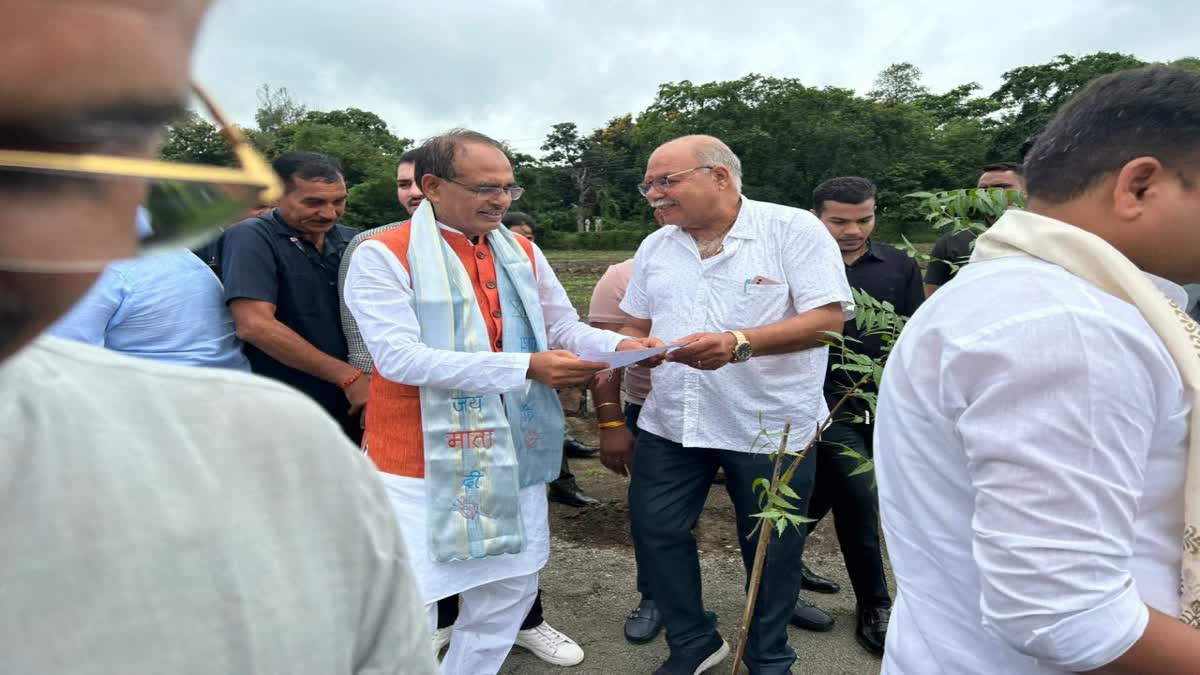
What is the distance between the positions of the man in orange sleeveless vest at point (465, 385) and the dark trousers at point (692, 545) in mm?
442

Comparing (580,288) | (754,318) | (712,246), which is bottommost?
(580,288)

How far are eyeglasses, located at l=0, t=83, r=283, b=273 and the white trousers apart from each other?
2.85 metres

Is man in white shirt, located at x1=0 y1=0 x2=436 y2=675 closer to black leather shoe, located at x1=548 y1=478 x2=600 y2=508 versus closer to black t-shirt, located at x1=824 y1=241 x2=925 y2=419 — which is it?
black t-shirt, located at x1=824 y1=241 x2=925 y2=419

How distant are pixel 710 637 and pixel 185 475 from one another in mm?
3092

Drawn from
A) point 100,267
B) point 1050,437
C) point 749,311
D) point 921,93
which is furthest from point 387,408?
point 921,93

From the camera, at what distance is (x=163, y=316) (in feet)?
9.36

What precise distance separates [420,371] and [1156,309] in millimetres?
2172

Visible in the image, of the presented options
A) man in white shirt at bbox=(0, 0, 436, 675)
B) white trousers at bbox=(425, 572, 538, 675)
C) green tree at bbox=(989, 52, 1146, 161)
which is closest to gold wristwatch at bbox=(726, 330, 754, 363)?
white trousers at bbox=(425, 572, 538, 675)

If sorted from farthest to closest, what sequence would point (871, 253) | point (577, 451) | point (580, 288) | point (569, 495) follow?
point (580, 288)
point (577, 451)
point (569, 495)
point (871, 253)

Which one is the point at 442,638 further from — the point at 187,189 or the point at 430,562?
the point at 187,189

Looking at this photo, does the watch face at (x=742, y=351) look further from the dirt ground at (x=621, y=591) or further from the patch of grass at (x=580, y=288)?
A: the patch of grass at (x=580, y=288)

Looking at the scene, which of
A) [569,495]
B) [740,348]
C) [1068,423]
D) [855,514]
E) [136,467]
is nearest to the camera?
[136,467]

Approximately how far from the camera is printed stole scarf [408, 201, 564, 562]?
9.44ft

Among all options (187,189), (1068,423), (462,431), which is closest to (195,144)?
(187,189)
